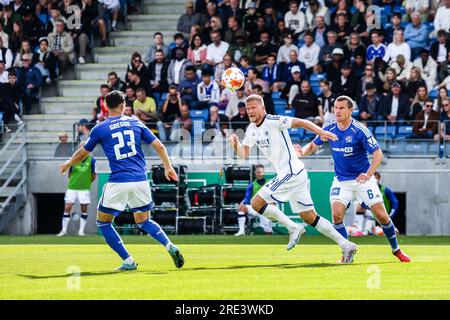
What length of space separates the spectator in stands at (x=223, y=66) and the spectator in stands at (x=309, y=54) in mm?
1902

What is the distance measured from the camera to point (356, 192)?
16.6 meters

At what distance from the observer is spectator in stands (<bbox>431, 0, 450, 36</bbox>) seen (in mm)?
28797

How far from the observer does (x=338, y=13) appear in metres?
29.6

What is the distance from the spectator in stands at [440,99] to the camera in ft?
86.0

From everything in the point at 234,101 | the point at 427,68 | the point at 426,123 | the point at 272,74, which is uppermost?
the point at 427,68

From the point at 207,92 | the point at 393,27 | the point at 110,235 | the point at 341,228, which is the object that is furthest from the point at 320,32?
the point at 110,235

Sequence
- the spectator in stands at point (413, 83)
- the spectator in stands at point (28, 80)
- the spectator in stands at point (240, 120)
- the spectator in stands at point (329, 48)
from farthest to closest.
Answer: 1. the spectator in stands at point (28, 80)
2. the spectator in stands at point (329, 48)
3. the spectator in stands at point (240, 120)
4. the spectator in stands at point (413, 83)

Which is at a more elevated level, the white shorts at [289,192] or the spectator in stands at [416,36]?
the spectator in stands at [416,36]

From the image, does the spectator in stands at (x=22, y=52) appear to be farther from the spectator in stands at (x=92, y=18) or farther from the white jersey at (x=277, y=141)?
the white jersey at (x=277, y=141)

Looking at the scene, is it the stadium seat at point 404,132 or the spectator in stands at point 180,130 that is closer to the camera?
the stadium seat at point 404,132

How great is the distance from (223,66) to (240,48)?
3.85ft

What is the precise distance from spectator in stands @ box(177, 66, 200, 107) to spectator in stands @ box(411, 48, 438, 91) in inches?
231

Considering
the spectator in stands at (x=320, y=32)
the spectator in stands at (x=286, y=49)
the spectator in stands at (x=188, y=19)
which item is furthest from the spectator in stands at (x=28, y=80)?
the spectator in stands at (x=320, y=32)

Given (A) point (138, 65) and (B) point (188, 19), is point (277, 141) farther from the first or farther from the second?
(B) point (188, 19)
